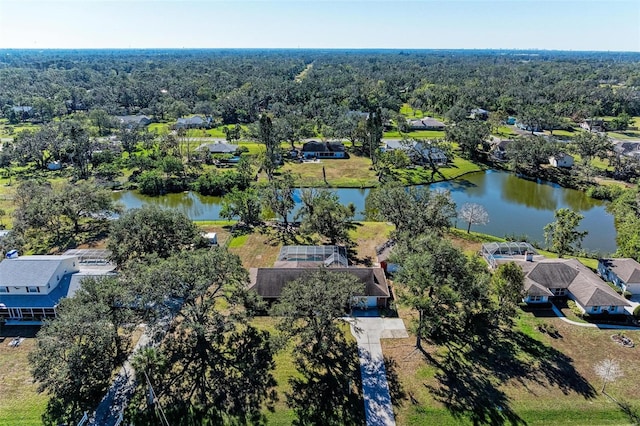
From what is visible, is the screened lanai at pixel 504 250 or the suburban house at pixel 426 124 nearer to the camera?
the screened lanai at pixel 504 250

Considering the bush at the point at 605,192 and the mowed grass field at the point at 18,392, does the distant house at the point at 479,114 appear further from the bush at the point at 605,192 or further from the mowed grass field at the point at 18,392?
the mowed grass field at the point at 18,392

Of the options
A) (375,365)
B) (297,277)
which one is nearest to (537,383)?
(375,365)

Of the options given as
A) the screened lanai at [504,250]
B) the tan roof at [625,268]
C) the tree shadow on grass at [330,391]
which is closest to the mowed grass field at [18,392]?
the tree shadow on grass at [330,391]

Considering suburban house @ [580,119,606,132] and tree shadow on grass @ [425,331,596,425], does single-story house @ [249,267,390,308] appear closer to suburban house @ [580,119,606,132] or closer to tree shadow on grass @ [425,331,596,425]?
tree shadow on grass @ [425,331,596,425]

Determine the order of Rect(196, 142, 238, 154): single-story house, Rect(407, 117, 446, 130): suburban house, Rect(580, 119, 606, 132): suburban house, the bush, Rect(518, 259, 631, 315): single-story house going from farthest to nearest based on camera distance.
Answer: Rect(407, 117, 446, 130): suburban house
Rect(580, 119, 606, 132): suburban house
Rect(196, 142, 238, 154): single-story house
the bush
Rect(518, 259, 631, 315): single-story house

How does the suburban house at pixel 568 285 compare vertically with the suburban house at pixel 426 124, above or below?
below

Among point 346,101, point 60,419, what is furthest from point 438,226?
point 346,101

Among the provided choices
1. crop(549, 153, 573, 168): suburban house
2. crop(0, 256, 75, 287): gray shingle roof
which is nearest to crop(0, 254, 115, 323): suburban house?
crop(0, 256, 75, 287): gray shingle roof
